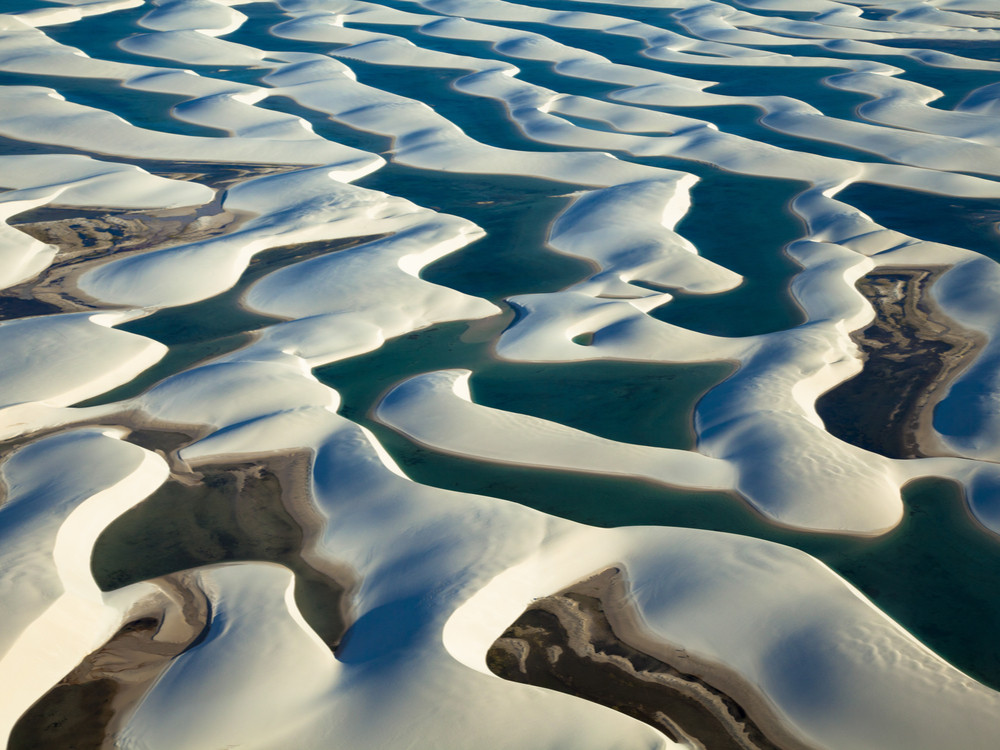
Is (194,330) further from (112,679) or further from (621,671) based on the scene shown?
(621,671)

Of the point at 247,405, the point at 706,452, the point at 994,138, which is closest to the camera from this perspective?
the point at 706,452

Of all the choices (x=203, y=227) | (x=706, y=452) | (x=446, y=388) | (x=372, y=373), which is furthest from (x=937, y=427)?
(x=203, y=227)

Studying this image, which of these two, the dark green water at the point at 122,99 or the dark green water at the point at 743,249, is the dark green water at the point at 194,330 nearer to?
the dark green water at the point at 743,249

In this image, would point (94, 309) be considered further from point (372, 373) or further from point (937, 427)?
point (937, 427)

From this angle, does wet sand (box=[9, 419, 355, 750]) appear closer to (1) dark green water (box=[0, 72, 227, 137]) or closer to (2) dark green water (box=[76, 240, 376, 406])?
(2) dark green water (box=[76, 240, 376, 406])

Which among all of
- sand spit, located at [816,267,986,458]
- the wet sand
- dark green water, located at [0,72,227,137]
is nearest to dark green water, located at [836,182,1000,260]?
sand spit, located at [816,267,986,458]

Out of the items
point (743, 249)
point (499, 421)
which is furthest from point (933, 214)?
point (499, 421)
